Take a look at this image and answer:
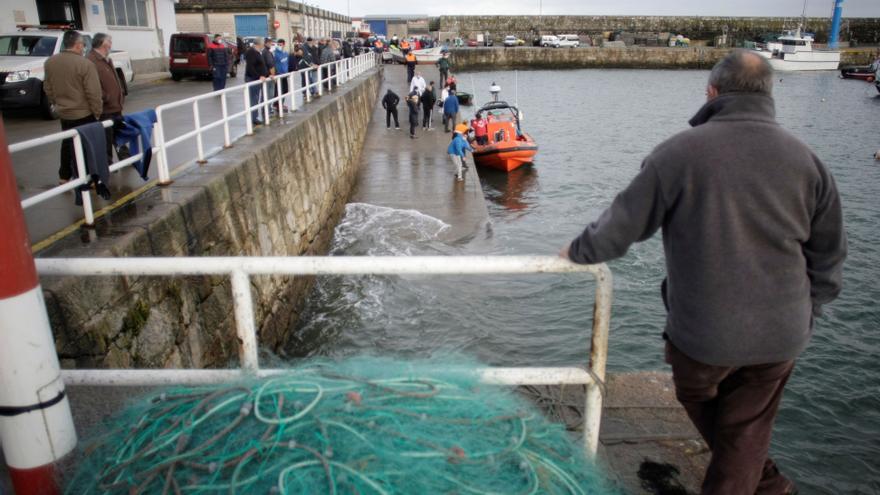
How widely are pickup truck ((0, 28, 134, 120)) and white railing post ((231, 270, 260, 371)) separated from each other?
12.7 meters

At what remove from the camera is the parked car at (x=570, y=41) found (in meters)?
79.6

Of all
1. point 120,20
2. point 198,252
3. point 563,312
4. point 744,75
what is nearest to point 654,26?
point 120,20

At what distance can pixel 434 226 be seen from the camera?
14.7m

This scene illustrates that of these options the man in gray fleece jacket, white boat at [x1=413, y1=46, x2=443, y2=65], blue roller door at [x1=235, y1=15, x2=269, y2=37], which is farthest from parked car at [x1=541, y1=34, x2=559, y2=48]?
the man in gray fleece jacket

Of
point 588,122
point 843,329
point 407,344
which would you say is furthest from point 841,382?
point 588,122

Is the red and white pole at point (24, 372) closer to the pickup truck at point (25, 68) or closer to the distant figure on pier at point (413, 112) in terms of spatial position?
the pickup truck at point (25, 68)

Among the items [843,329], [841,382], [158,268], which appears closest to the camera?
[158,268]

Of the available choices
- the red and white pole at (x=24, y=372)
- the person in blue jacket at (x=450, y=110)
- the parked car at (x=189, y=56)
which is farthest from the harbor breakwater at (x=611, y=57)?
the red and white pole at (x=24, y=372)

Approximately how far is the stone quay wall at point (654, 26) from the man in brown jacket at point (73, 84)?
88.6 metres

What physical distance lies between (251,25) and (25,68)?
117 ft

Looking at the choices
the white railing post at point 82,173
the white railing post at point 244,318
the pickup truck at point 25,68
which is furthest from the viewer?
the pickup truck at point 25,68

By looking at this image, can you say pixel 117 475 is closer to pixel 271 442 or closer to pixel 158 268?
pixel 271 442

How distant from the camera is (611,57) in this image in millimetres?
75000

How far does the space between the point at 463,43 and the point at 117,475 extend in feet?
284
